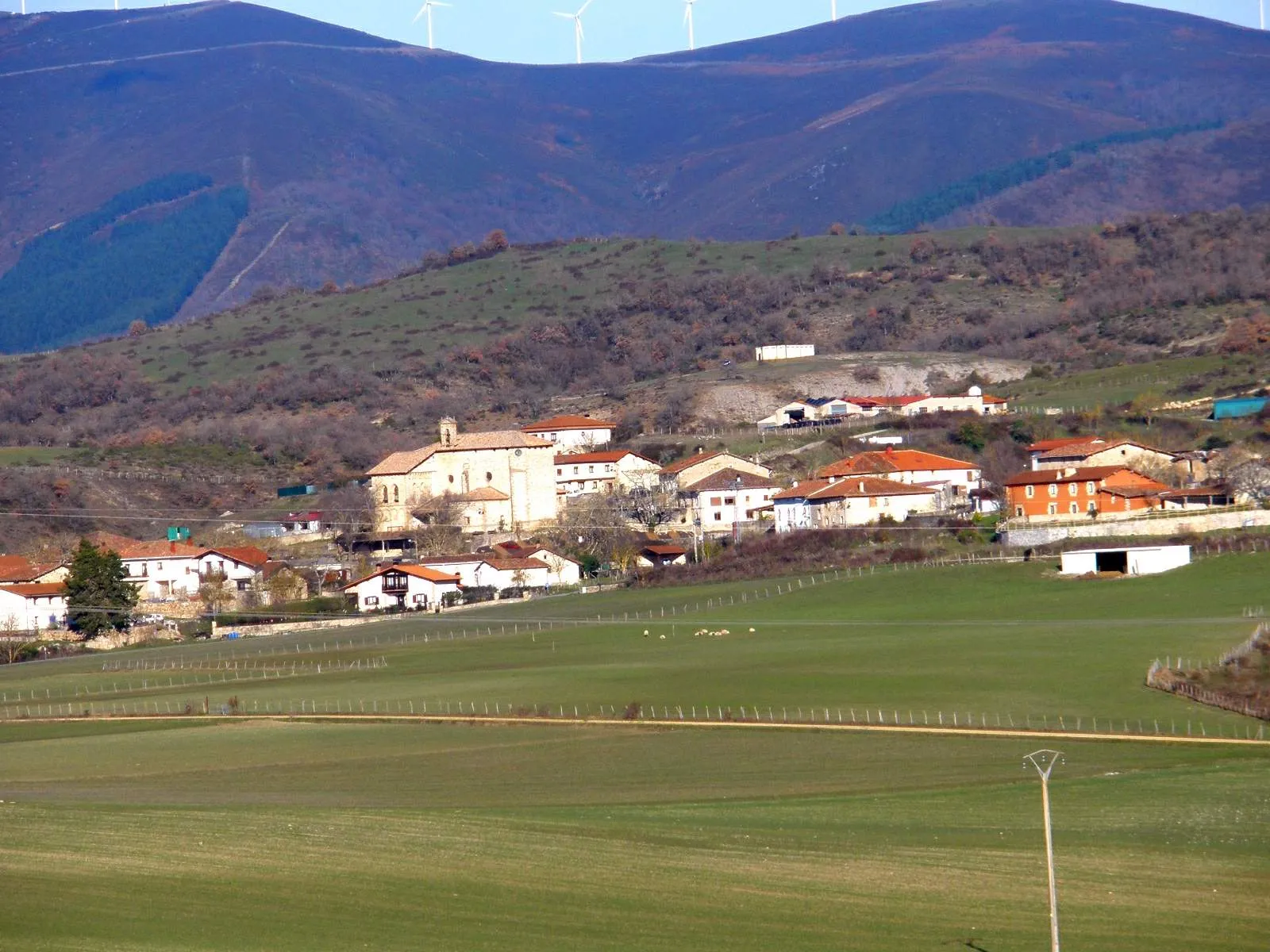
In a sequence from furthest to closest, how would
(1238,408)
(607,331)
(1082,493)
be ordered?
(607,331)
(1238,408)
(1082,493)

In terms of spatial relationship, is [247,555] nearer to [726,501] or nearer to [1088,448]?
[726,501]

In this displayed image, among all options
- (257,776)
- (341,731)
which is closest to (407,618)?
(341,731)

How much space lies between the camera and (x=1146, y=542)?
66.7 m

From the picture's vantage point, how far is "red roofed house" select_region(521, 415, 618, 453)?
109 meters

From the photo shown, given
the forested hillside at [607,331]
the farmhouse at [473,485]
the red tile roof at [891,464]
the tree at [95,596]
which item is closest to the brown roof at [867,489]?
the red tile roof at [891,464]

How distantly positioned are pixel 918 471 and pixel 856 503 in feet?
17.0

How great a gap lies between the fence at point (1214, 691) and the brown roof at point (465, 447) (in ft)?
172

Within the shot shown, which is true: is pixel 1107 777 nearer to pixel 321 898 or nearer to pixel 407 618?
pixel 321 898

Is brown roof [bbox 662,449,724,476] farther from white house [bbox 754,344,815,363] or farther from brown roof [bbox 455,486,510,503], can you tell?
white house [bbox 754,344,815,363]

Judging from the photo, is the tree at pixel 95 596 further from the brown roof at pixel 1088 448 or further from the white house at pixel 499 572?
the brown roof at pixel 1088 448

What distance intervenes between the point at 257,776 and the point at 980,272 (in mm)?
129380

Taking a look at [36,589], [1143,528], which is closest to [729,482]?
[1143,528]

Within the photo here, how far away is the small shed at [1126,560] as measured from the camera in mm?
62750

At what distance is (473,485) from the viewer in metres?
98.1
